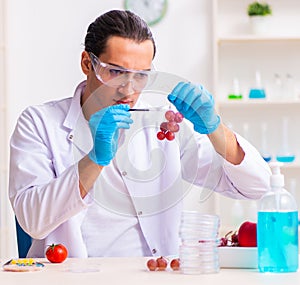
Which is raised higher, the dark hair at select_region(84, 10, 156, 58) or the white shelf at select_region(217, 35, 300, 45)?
the dark hair at select_region(84, 10, 156, 58)

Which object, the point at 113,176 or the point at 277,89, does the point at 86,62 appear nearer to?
the point at 113,176

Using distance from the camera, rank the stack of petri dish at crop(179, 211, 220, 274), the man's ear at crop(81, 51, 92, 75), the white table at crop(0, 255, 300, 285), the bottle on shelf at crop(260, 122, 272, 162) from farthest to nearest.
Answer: the bottle on shelf at crop(260, 122, 272, 162), the man's ear at crop(81, 51, 92, 75), the stack of petri dish at crop(179, 211, 220, 274), the white table at crop(0, 255, 300, 285)

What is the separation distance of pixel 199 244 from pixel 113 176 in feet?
1.49

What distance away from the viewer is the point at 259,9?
14.3ft

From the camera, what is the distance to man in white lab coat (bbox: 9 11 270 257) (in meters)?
1.97

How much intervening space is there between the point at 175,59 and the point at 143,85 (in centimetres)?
264

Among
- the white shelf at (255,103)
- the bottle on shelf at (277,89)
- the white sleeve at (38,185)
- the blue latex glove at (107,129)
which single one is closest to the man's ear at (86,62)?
the white sleeve at (38,185)

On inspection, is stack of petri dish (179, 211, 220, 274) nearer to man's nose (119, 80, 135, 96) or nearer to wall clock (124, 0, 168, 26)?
man's nose (119, 80, 135, 96)

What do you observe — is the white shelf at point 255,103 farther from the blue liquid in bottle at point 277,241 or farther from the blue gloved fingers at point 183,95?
the blue liquid in bottle at point 277,241

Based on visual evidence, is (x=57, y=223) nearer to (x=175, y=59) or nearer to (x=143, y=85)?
(x=143, y=85)

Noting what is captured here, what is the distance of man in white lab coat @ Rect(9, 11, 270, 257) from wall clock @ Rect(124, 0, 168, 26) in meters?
2.23

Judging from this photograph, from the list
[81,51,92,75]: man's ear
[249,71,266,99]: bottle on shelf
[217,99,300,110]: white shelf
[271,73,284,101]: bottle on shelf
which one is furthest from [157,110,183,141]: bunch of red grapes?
[271,73,284,101]: bottle on shelf

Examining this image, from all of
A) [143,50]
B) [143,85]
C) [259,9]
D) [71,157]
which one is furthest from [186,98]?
[259,9]

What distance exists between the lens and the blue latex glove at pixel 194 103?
192 centimetres
